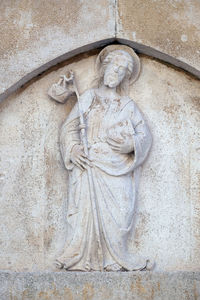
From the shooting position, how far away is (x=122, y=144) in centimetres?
812

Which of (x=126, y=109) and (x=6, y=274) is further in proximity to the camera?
(x=126, y=109)

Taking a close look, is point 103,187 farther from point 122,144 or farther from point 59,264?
point 59,264

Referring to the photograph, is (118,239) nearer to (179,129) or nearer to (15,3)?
(179,129)

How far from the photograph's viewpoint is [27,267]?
805cm

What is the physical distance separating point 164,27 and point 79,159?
61.7 inches

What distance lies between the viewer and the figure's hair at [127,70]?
8422 mm

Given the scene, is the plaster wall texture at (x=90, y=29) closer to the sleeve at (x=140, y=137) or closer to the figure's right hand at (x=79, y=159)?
the sleeve at (x=140, y=137)

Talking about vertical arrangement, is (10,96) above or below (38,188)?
above

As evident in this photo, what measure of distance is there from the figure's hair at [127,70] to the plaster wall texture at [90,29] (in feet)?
0.48

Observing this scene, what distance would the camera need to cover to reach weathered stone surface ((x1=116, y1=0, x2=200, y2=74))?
27.7 ft

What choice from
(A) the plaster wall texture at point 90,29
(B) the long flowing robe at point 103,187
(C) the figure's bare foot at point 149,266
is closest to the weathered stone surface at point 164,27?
(A) the plaster wall texture at point 90,29

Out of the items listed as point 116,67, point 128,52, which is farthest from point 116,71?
point 128,52

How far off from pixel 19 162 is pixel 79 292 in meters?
1.50

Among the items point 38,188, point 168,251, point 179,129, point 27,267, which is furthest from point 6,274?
point 179,129
